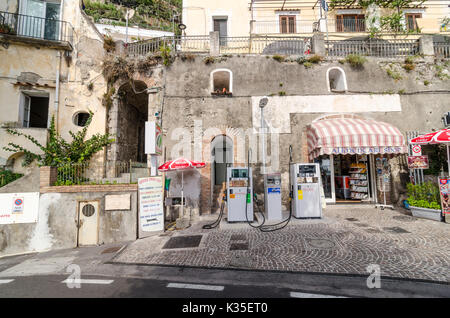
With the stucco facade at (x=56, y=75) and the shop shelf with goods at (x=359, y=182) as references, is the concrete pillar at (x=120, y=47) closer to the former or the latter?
the stucco facade at (x=56, y=75)

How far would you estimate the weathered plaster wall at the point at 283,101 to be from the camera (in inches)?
368

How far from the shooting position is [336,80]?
34.4ft

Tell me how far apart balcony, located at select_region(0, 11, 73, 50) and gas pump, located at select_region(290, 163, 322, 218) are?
1321cm

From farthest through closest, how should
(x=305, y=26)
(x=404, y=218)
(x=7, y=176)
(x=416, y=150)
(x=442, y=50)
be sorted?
(x=305, y=26) → (x=442, y=50) → (x=7, y=176) → (x=416, y=150) → (x=404, y=218)

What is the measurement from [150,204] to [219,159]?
5.05 metres

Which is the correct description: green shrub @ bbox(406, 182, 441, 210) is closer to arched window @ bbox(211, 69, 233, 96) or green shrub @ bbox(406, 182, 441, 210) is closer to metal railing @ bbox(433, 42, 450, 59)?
metal railing @ bbox(433, 42, 450, 59)

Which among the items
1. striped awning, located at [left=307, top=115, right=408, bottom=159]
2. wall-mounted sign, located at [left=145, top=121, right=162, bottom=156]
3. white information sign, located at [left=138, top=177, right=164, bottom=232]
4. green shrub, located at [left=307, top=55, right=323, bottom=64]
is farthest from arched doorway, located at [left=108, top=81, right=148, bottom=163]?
striped awning, located at [left=307, top=115, right=408, bottom=159]

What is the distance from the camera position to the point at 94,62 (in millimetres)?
10727

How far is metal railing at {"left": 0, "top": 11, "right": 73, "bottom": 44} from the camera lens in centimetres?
991

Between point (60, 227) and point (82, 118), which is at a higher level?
point (82, 118)

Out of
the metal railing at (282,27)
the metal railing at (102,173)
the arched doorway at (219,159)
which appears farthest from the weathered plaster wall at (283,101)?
the metal railing at (282,27)

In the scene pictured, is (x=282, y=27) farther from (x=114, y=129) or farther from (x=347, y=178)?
(x=114, y=129)

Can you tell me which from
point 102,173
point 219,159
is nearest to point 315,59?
point 219,159
